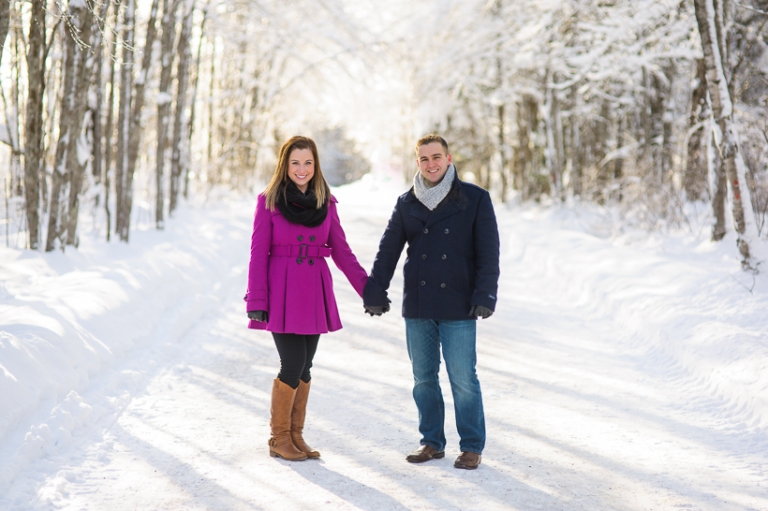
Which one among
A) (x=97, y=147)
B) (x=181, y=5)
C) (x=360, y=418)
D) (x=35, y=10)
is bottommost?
(x=360, y=418)

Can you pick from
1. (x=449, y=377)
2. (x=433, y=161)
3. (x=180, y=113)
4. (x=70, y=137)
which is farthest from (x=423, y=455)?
(x=180, y=113)

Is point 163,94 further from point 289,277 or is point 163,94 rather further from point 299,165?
point 289,277

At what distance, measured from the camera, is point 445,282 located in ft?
14.3

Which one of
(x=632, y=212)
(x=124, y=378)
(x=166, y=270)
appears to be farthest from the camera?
(x=632, y=212)

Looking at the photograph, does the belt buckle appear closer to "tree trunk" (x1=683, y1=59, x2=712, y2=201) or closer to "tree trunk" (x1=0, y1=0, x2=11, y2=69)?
"tree trunk" (x1=0, y1=0, x2=11, y2=69)

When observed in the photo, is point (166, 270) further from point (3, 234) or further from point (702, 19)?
point (702, 19)

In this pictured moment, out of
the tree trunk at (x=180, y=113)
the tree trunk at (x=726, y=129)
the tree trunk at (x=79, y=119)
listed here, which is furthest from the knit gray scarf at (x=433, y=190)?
the tree trunk at (x=180, y=113)

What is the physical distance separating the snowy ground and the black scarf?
1432 millimetres

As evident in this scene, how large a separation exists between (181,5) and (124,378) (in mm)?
12159

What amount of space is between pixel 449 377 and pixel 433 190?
1.13 m

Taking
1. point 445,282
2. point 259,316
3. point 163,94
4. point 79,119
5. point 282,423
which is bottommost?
point 282,423

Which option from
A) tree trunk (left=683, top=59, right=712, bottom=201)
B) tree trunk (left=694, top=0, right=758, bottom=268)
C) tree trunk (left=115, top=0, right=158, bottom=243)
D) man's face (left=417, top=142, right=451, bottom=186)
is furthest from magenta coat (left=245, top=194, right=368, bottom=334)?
tree trunk (left=683, top=59, right=712, bottom=201)

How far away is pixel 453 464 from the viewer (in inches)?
172

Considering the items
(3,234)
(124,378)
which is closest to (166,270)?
(3,234)
